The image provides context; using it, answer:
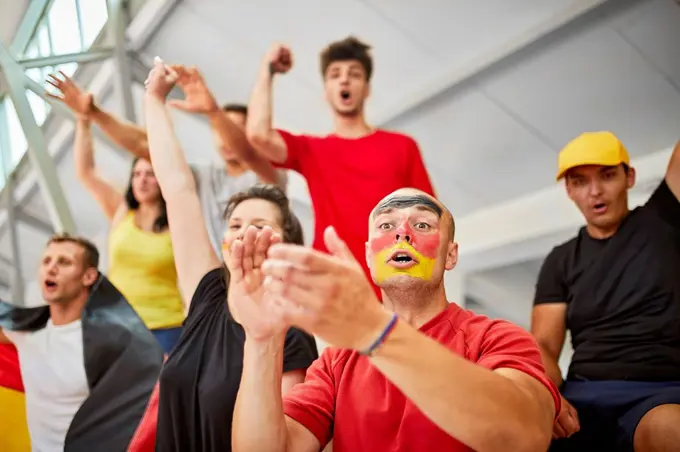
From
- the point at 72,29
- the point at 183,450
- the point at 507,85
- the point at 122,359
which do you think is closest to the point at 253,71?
the point at 72,29

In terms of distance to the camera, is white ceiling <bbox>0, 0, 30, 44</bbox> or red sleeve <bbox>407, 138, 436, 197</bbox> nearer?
red sleeve <bbox>407, 138, 436, 197</bbox>

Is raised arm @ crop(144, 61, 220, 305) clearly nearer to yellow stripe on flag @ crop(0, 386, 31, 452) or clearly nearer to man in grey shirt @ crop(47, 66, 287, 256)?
man in grey shirt @ crop(47, 66, 287, 256)

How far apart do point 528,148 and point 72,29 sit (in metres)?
1.66

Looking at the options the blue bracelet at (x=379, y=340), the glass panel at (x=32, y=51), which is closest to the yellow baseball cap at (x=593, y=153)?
the blue bracelet at (x=379, y=340)

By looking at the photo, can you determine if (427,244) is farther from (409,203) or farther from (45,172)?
(45,172)

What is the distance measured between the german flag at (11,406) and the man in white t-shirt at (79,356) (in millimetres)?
22

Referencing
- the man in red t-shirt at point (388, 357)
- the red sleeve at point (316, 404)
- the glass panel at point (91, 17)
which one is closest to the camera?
the man in red t-shirt at point (388, 357)

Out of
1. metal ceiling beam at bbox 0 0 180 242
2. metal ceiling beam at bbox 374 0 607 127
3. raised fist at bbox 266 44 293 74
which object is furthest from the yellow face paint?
metal ceiling beam at bbox 0 0 180 242

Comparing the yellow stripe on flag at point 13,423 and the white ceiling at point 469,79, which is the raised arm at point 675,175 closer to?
the white ceiling at point 469,79

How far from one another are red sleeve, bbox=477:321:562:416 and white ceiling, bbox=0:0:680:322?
154 cm

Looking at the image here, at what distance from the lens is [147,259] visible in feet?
5.74

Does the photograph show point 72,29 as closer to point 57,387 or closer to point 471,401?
point 57,387

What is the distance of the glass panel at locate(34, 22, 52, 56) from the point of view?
7.47 ft

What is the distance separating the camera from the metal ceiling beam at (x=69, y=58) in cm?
216
